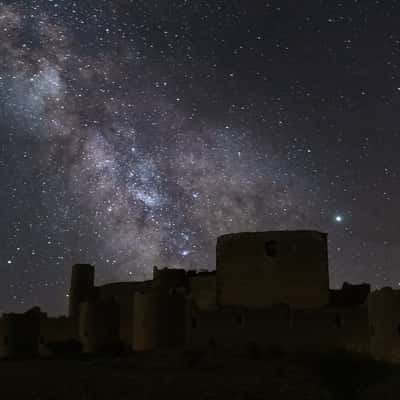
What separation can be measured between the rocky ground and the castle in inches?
70.1

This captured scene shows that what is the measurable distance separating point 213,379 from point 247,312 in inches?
262

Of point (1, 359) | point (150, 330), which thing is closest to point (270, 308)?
point (150, 330)

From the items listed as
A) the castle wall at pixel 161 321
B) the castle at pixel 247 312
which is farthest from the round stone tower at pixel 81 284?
the castle wall at pixel 161 321

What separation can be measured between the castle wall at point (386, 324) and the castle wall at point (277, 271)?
207 inches

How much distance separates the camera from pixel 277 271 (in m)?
31.7

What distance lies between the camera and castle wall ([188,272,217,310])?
1353 inches

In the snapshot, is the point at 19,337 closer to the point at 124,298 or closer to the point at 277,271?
the point at 124,298

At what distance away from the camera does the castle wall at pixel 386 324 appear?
25.4 m

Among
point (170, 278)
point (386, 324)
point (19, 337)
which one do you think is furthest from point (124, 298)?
point (386, 324)

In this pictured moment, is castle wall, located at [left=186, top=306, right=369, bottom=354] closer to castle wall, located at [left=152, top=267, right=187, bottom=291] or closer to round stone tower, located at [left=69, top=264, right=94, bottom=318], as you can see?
castle wall, located at [left=152, top=267, right=187, bottom=291]

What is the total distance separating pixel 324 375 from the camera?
22734 mm

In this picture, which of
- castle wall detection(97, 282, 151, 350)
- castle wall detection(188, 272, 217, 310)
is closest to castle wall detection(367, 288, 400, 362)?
castle wall detection(188, 272, 217, 310)

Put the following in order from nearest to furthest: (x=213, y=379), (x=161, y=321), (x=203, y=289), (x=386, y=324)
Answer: (x=213, y=379), (x=386, y=324), (x=161, y=321), (x=203, y=289)

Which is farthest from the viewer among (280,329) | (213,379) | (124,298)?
(124,298)
